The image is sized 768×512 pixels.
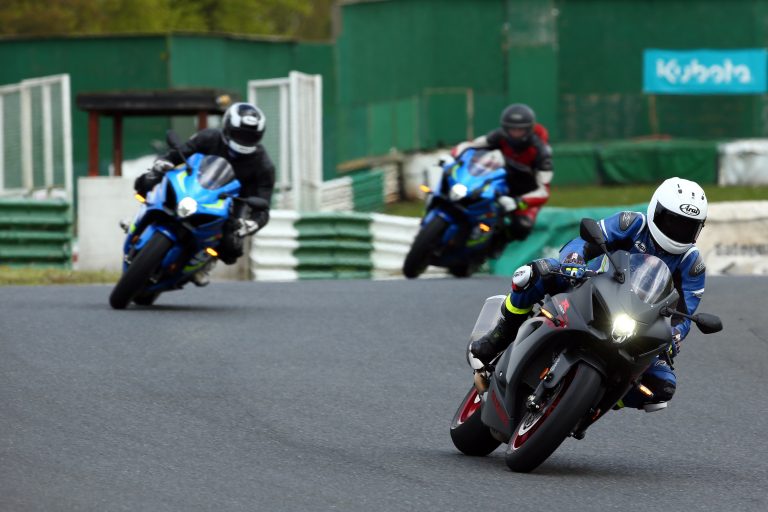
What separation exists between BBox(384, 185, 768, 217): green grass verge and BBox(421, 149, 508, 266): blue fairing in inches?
466

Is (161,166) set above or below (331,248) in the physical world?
above

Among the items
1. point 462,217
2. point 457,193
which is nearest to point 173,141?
point 457,193

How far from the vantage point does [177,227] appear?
40.8 feet

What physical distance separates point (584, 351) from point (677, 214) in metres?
0.74

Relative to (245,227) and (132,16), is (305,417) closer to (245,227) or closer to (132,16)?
(245,227)

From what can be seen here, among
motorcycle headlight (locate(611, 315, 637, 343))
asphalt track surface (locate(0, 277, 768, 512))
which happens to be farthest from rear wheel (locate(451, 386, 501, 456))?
motorcycle headlight (locate(611, 315, 637, 343))

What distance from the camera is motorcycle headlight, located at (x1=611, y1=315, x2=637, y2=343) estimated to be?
680 centimetres

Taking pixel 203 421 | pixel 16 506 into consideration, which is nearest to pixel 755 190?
pixel 203 421

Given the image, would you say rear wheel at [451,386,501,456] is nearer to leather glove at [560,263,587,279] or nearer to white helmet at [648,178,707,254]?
leather glove at [560,263,587,279]

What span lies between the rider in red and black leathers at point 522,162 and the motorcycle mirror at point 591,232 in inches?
369

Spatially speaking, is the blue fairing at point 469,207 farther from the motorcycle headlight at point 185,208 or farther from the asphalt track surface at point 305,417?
the motorcycle headlight at point 185,208

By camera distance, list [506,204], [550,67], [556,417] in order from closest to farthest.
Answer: [556,417] → [506,204] → [550,67]

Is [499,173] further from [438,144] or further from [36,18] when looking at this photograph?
[36,18]

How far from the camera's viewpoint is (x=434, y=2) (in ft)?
122
